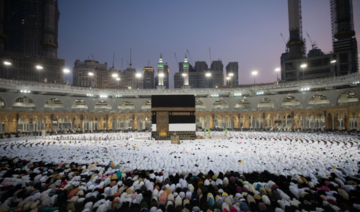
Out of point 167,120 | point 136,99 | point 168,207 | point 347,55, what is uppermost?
point 347,55

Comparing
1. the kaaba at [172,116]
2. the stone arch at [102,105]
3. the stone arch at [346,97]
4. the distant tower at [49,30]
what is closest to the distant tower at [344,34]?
the stone arch at [346,97]

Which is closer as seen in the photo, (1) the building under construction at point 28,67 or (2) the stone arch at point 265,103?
(2) the stone arch at point 265,103

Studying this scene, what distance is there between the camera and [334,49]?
50.1 metres

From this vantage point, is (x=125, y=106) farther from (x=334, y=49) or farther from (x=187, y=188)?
(x=334, y=49)

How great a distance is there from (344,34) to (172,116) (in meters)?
52.4

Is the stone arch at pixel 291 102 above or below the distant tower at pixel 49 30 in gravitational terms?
below

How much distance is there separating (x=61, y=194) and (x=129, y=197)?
204 centimetres

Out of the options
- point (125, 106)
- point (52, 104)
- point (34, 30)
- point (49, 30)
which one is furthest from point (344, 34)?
point (34, 30)

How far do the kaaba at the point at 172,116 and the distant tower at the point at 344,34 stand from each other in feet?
155

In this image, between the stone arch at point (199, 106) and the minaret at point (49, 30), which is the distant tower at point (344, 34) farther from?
the minaret at point (49, 30)

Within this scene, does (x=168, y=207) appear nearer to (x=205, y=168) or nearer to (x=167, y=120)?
(x=205, y=168)

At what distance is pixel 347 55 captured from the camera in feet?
154

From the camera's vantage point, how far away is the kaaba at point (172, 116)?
21547mm

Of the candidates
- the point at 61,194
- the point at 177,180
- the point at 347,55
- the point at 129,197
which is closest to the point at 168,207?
the point at 129,197
